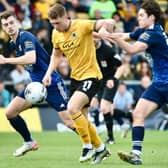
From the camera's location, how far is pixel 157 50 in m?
10.9

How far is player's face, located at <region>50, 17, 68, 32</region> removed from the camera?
11.4m

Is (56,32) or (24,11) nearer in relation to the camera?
(56,32)

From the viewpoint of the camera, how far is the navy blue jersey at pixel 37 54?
40.7ft

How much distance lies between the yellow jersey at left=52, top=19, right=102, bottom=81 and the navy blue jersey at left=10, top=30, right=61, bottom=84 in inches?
33.9

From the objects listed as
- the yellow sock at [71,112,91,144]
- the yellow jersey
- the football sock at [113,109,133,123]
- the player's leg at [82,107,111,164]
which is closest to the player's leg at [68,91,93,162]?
the yellow sock at [71,112,91,144]

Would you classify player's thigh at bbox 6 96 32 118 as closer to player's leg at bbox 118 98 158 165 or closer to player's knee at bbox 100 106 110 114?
player's leg at bbox 118 98 158 165

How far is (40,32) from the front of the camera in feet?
73.0

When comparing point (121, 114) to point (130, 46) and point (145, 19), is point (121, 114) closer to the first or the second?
point (145, 19)

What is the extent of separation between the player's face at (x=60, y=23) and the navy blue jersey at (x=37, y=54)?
87 cm

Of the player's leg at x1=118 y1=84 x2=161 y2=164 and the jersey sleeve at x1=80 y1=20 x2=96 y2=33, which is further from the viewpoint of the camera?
the jersey sleeve at x1=80 y1=20 x2=96 y2=33

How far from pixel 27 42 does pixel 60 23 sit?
102cm

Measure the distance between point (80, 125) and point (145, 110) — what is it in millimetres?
1046

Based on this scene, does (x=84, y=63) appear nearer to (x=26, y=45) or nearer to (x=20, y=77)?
(x=26, y=45)

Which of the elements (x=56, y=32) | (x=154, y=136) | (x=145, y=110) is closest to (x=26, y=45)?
(x=56, y=32)
